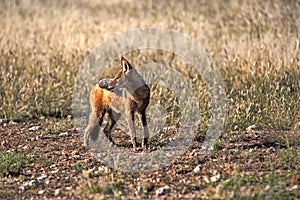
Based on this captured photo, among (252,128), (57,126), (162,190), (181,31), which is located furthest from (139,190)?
(181,31)

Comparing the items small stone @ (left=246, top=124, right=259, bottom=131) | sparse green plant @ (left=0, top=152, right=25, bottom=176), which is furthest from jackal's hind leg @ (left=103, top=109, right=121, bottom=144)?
small stone @ (left=246, top=124, right=259, bottom=131)

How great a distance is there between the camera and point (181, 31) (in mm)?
11234

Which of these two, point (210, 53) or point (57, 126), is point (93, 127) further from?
point (210, 53)

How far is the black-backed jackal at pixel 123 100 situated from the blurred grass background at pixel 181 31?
130 cm

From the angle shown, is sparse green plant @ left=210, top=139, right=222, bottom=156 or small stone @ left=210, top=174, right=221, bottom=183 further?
sparse green plant @ left=210, top=139, right=222, bottom=156

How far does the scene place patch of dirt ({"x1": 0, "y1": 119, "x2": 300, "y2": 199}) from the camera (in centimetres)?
504

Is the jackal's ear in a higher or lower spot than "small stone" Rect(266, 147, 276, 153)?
higher

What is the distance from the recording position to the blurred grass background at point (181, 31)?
7.66 meters

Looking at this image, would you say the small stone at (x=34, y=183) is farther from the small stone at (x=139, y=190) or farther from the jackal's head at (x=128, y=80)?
the jackal's head at (x=128, y=80)

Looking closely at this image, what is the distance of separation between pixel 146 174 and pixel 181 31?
6.05m

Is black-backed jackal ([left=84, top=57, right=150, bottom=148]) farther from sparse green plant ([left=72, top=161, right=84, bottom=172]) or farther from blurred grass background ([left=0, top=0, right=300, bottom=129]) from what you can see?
blurred grass background ([left=0, top=0, right=300, bottom=129])

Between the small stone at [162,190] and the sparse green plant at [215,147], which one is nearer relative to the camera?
the small stone at [162,190]

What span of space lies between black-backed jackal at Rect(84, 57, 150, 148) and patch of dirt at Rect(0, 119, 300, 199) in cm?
45

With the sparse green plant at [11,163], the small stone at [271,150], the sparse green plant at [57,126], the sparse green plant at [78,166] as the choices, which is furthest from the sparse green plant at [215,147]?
the sparse green plant at [57,126]
